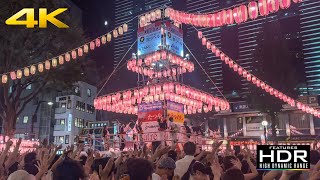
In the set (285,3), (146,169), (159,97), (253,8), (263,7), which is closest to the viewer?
(146,169)

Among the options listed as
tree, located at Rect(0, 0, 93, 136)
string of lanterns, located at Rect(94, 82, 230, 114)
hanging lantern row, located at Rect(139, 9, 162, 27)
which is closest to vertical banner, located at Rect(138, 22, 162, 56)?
hanging lantern row, located at Rect(139, 9, 162, 27)

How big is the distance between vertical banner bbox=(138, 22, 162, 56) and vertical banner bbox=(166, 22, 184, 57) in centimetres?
67

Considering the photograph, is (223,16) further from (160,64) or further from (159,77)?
(159,77)

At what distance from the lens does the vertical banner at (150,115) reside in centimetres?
2111

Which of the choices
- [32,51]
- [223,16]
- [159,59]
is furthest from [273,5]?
[32,51]

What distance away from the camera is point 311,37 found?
38031mm

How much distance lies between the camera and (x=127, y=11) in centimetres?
5597

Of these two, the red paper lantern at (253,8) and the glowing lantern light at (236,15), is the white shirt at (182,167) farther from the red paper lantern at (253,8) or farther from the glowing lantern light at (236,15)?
the glowing lantern light at (236,15)

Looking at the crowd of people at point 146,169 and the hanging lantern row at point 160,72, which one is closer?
the crowd of people at point 146,169

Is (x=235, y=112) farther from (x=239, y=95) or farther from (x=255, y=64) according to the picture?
(x=239, y=95)

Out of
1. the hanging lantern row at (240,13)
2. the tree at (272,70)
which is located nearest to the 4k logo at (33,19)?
the hanging lantern row at (240,13)

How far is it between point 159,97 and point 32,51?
10146mm

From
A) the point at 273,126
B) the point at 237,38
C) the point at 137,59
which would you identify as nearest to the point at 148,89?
the point at 137,59

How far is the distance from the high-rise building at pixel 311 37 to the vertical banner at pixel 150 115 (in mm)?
22862
